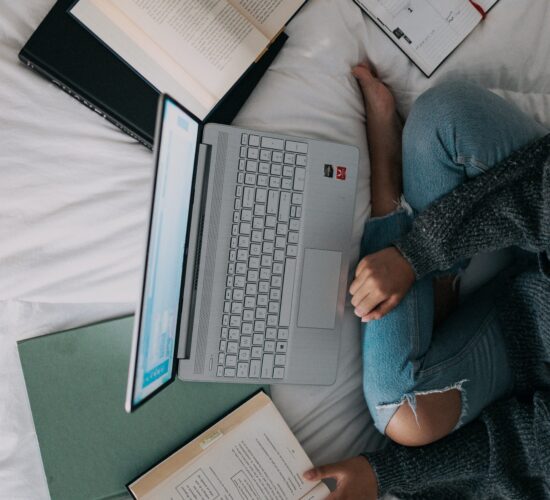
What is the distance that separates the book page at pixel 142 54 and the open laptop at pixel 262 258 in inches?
3.0

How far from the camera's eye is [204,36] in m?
0.98

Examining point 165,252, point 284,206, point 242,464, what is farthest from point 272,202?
point 242,464

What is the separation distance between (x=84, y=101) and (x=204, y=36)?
0.72ft

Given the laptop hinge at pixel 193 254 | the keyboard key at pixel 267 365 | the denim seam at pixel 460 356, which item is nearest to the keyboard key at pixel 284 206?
the laptop hinge at pixel 193 254

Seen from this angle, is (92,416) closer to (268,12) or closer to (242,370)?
(242,370)

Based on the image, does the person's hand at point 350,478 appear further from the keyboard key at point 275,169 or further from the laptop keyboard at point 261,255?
the keyboard key at point 275,169

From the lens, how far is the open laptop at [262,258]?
0.95 meters

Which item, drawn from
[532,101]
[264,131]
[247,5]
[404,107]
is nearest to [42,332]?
[264,131]

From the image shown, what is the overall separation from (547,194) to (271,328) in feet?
1.52

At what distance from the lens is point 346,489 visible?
1.04 m

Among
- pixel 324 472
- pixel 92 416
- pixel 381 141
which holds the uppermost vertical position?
pixel 381 141

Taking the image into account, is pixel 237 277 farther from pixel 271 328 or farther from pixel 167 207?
pixel 167 207

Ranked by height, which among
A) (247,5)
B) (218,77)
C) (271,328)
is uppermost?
(247,5)

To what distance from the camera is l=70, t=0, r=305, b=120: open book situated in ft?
3.13
